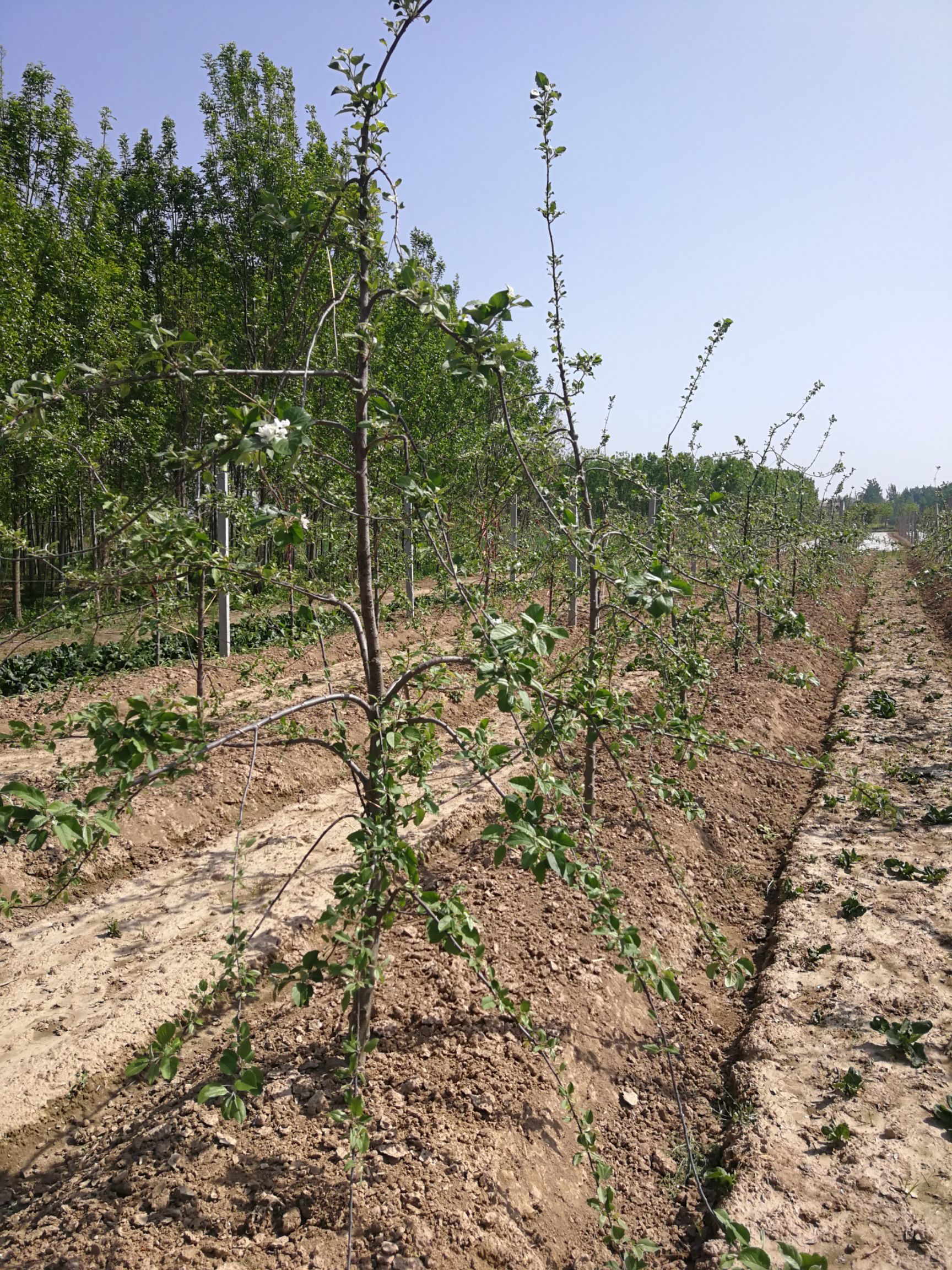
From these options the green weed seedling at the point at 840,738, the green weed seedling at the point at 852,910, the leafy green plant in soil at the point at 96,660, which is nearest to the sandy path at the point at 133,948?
the green weed seedling at the point at 852,910

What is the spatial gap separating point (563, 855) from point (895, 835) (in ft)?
15.6

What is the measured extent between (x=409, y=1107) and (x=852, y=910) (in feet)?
9.17

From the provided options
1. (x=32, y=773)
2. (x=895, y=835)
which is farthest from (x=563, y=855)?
(x=32, y=773)

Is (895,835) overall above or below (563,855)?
below

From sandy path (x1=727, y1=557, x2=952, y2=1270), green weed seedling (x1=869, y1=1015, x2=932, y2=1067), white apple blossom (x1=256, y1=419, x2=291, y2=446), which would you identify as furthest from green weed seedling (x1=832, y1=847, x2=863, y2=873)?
white apple blossom (x1=256, y1=419, x2=291, y2=446)

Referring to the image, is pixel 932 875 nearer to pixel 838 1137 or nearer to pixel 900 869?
pixel 900 869

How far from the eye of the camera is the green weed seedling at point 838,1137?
8.88 feet

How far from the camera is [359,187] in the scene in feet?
6.81

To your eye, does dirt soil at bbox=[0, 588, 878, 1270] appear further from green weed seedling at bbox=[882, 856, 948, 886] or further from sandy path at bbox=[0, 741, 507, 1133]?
green weed seedling at bbox=[882, 856, 948, 886]

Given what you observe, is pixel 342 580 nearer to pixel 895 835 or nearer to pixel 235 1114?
pixel 235 1114

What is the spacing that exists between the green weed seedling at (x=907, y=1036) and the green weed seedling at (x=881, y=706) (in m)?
4.97

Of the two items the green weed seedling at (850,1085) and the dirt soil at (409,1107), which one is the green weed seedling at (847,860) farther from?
the green weed seedling at (850,1085)

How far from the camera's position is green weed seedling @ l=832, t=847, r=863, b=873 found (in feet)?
15.3

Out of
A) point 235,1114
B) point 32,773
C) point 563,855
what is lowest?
point 32,773
